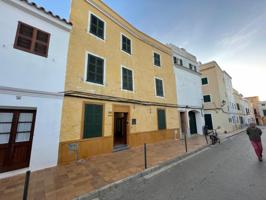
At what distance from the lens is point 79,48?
745cm

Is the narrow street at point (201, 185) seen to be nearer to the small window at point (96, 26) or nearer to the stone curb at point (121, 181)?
the stone curb at point (121, 181)

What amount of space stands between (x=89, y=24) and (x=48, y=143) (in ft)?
23.6

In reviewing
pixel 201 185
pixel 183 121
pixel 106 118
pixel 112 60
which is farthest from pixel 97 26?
pixel 183 121

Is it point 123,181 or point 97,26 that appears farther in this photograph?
point 97,26

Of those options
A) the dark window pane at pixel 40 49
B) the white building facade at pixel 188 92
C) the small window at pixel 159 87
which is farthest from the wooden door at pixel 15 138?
the white building facade at pixel 188 92

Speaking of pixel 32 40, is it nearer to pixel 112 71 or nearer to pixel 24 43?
pixel 24 43

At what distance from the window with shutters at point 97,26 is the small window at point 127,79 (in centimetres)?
279

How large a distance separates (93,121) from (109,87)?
2.44 metres

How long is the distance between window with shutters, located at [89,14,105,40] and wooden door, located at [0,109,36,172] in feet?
19.8

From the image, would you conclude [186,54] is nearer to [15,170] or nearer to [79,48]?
[79,48]

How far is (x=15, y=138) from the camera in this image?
5.09 metres

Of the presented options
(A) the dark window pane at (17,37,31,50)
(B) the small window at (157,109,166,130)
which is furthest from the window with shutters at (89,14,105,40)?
(B) the small window at (157,109,166,130)

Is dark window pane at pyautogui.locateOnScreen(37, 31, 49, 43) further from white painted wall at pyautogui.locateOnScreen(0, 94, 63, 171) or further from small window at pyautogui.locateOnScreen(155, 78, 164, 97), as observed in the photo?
small window at pyautogui.locateOnScreen(155, 78, 164, 97)

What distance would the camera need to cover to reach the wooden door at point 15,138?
190 inches
